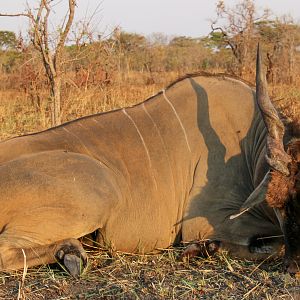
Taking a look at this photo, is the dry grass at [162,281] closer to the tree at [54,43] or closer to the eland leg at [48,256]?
the eland leg at [48,256]

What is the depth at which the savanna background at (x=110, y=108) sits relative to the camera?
281cm

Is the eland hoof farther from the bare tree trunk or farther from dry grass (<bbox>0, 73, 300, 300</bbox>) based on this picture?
the bare tree trunk

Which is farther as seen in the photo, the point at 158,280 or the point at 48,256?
the point at 48,256

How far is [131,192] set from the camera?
3.65 metres

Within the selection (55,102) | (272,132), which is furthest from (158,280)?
(55,102)

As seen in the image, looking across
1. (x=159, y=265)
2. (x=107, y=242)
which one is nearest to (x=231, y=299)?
(x=159, y=265)

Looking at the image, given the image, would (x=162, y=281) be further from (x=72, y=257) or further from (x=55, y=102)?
(x=55, y=102)

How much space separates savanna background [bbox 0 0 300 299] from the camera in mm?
2809

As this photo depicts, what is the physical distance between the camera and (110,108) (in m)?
8.68

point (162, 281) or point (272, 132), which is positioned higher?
point (272, 132)

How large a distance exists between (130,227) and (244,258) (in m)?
0.71

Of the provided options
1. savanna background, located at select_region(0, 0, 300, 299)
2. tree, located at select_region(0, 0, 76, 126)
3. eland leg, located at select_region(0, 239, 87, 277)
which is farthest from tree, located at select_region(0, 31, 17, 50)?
eland leg, located at select_region(0, 239, 87, 277)

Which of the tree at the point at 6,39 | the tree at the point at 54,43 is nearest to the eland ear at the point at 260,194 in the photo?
the tree at the point at 54,43

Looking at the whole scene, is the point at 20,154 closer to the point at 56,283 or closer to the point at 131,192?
the point at 131,192
